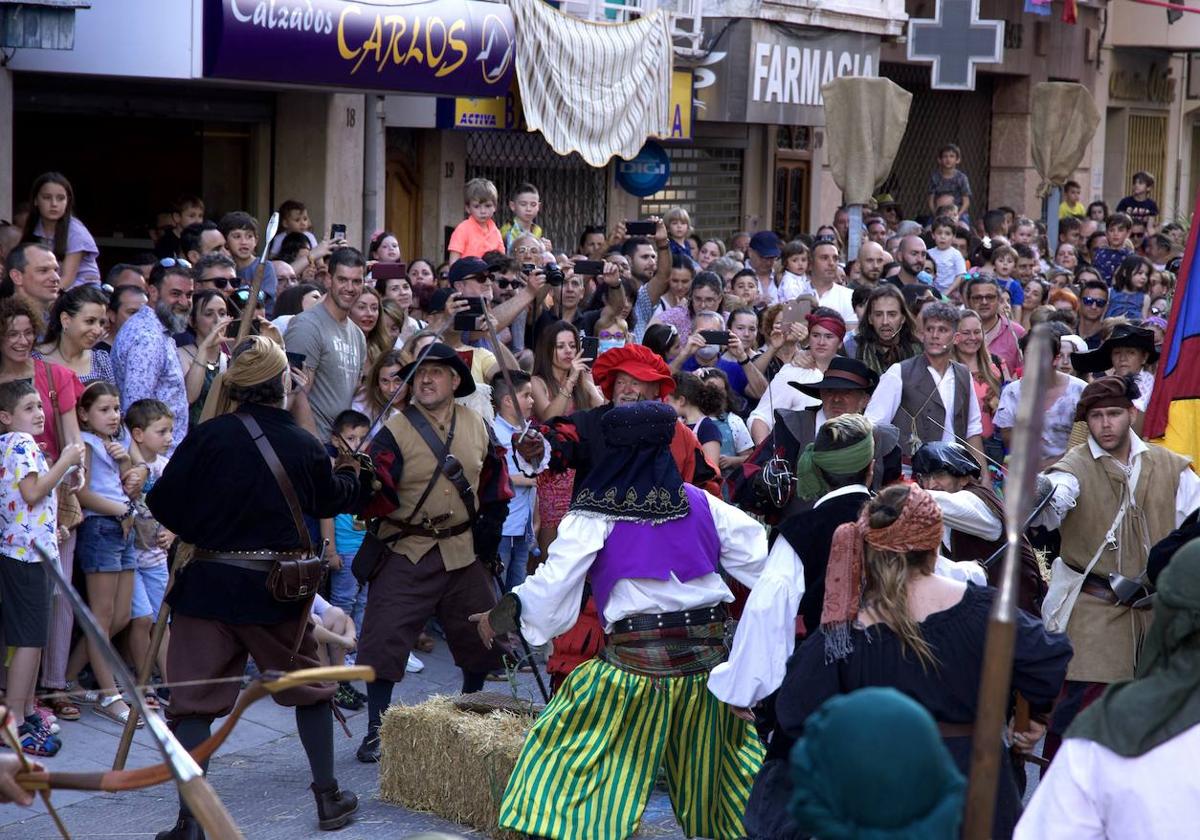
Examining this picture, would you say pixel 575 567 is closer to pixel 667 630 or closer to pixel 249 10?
pixel 667 630

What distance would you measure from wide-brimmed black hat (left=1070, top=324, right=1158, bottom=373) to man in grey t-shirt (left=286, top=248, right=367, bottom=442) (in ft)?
11.5

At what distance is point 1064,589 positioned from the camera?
6.50m

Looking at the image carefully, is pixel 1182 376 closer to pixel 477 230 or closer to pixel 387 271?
pixel 387 271

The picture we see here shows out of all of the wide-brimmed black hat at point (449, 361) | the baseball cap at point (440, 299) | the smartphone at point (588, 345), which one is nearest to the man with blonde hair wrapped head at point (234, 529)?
the wide-brimmed black hat at point (449, 361)

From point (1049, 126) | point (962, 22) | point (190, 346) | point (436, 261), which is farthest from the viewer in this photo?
point (1049, 126)

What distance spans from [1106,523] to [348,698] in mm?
3435

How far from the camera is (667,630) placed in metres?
5.75

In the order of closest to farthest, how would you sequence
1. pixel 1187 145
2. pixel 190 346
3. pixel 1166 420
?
pixel 1166 420, pixel 190 346, pixel 1187 145

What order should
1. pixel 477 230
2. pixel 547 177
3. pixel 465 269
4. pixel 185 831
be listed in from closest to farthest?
pixel 185 831
pixel 465 269
pixel 477 230
pixel 547 177

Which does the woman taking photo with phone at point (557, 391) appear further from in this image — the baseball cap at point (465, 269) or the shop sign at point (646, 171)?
the shop sign at point (646, 171)

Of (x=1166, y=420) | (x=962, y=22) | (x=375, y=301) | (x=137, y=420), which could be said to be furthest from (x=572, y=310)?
(x=962, y=22)

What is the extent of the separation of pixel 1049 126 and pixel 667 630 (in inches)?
649

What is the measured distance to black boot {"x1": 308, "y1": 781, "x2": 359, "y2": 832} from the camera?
6434 mm

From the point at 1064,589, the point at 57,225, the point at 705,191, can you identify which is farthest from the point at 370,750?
the point at 705,191
